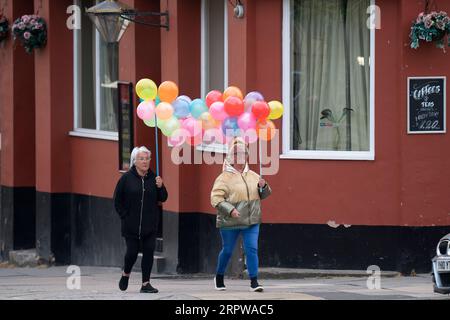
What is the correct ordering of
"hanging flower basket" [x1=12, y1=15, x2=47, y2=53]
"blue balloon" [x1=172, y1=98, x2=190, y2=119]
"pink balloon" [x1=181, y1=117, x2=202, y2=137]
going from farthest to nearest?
"hanging flower basket" [x1=12, y1=15, x2=47, y2=53]
"blue balloon" [x1=172, y1=98, x2=190, y2=119]
"pink balloon" [x1=181, y1=117, x2=202, y2=137]

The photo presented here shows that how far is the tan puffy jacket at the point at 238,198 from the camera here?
1320cm

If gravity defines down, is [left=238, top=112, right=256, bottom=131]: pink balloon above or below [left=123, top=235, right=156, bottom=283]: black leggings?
above

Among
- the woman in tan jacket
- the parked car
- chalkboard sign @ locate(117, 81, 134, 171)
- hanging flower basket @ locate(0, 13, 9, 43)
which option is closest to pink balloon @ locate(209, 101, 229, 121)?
the woman in tan jacket

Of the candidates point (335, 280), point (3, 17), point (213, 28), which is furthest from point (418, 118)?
point (3, 17)

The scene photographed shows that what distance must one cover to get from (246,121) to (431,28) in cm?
309

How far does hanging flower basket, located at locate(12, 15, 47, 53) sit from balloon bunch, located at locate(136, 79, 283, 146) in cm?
660

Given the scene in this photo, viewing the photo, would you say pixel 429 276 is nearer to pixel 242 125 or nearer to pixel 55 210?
pixel 242 125

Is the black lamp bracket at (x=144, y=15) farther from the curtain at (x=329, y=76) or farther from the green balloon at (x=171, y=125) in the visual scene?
the green balloon at (x=171, y=125)

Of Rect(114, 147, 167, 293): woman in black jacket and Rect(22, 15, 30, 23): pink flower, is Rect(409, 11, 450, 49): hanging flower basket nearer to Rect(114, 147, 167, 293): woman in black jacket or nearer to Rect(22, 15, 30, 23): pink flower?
Rect(114, 147, 167, 293): woman in black jacket

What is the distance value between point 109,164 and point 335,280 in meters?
4.99

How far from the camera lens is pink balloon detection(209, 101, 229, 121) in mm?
13109

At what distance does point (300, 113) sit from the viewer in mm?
16016

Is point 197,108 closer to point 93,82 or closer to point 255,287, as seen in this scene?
point 255,287

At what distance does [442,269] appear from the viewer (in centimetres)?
1277
